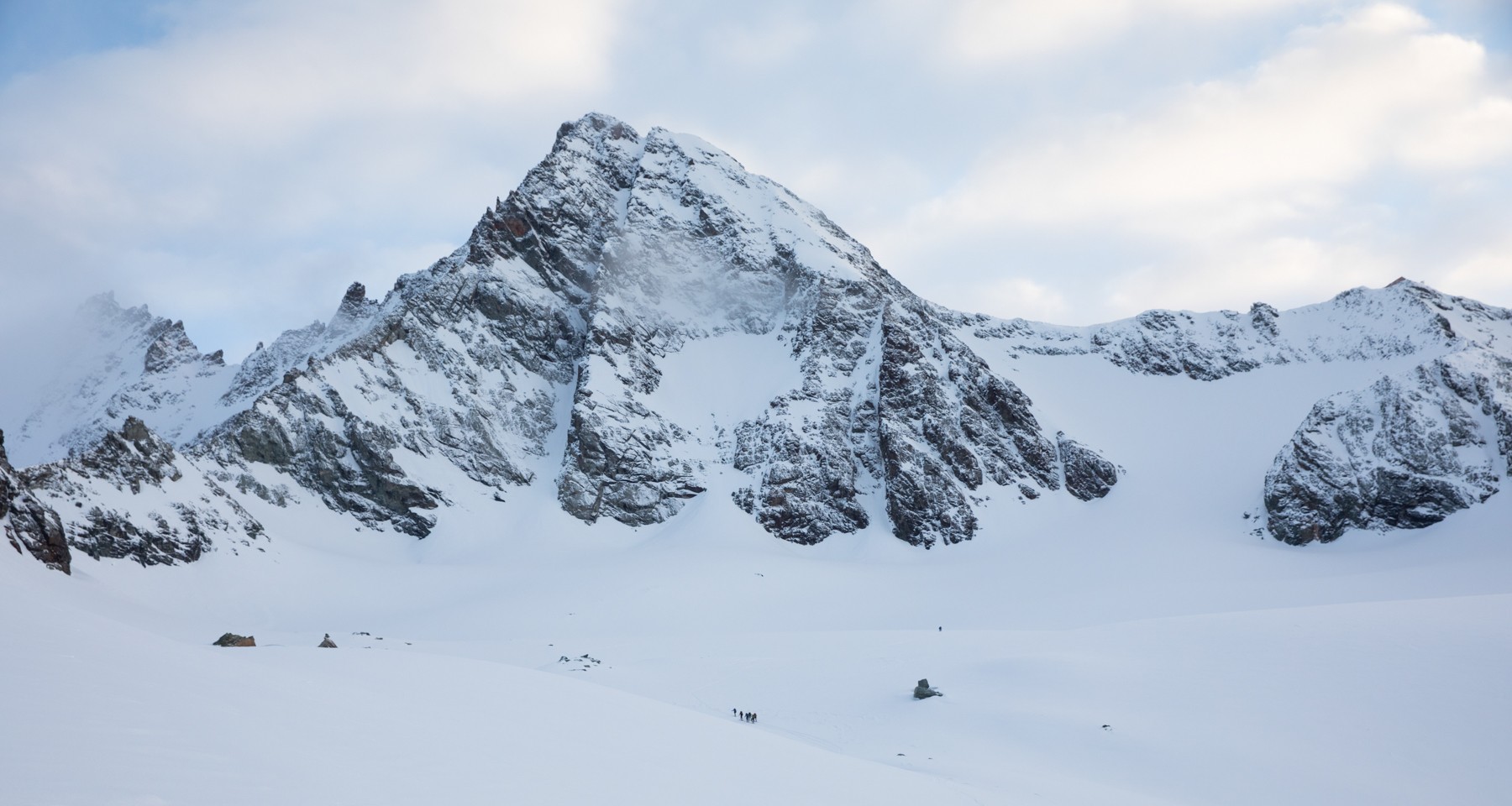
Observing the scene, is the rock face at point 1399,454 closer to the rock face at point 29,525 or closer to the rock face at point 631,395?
the rock face at point 631,395

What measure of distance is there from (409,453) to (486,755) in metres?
65.0

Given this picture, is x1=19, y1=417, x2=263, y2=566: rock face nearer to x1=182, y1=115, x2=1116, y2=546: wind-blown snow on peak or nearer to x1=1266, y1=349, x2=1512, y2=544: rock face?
x1=182, y1=115, x2=1116, y2=546: wind-blown snow on peak

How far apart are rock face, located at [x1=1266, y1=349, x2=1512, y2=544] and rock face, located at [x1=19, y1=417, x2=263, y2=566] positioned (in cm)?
8329

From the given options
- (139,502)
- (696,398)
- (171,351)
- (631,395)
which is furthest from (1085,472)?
(171,351)

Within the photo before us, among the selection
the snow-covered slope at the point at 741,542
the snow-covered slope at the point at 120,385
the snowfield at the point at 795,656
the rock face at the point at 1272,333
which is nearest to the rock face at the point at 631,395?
the snow-covered slope at the point at 741,542

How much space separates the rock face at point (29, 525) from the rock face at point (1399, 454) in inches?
3286

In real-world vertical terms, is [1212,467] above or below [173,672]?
above

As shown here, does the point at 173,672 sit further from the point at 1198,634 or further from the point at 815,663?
the point at 1198,634

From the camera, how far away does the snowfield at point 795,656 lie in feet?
28.6

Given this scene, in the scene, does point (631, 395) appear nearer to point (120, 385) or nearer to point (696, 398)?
point (696, 398)

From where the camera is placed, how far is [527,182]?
90688mm

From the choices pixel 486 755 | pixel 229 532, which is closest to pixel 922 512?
pixel 229 532

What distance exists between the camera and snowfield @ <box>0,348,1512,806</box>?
28.6ft

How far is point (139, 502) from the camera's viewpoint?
48969mm
